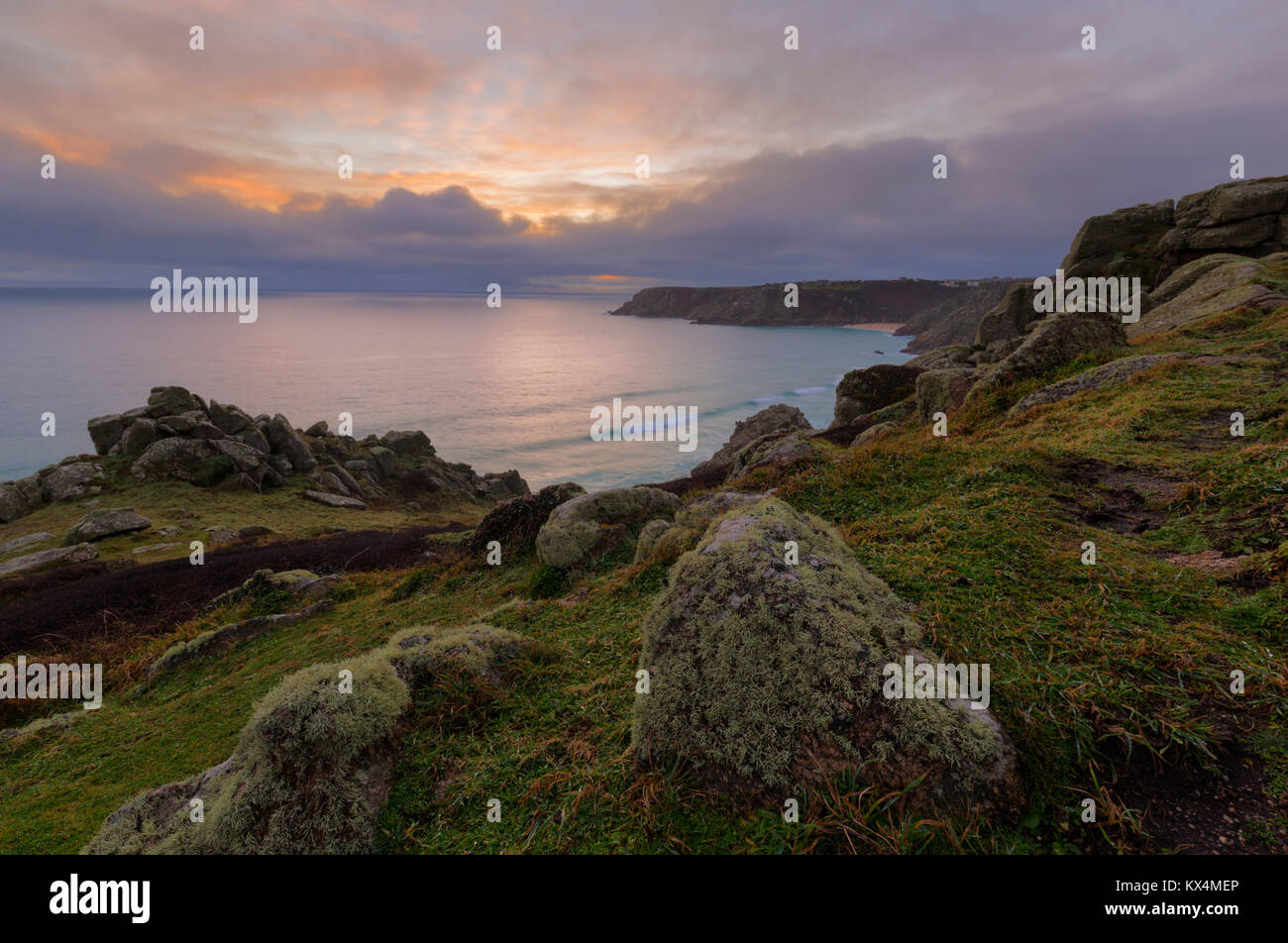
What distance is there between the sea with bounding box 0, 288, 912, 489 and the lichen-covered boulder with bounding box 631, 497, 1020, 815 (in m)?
41.0

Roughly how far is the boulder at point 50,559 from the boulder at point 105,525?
1.38 m

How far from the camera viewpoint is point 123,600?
18.0 m

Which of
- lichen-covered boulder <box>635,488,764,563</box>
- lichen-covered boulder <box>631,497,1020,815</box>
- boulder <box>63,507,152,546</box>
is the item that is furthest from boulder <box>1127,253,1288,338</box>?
boulder <box>63,507,152,546</box>

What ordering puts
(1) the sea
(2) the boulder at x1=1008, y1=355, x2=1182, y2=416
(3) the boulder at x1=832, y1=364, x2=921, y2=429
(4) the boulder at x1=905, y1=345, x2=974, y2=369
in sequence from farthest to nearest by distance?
(1) the sea < (4) the boulder at x1=905, y1=345, x2=974, y2=369 < (3) the boulder at x1=832, y1=364, x2=921, y2=429 < (2) the boulder at x1=1008, y1=355, x2=1182, y2=416

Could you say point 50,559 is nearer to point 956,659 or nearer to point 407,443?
point 407,443

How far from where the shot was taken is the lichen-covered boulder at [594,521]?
11977 millimetres

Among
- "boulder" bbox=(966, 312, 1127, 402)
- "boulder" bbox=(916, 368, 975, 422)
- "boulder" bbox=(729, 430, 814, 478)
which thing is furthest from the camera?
"boulder" bbox=(916, 368, 975, 422)

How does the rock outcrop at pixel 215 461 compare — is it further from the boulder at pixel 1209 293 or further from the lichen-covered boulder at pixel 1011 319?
the boulder at pixel 1209 293

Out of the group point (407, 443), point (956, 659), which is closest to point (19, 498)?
point (407, 443)

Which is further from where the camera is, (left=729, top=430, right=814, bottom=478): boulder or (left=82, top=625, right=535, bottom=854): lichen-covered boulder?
(left=729, top=430, right=814, bottom=478): boulder

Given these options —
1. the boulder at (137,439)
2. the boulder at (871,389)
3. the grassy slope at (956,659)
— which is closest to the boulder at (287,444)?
the boulder at (137,439)

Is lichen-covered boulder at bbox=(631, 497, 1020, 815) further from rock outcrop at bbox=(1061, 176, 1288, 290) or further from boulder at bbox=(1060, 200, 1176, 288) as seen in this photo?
boulder at bbox=(1060, 200, 1176, 288)

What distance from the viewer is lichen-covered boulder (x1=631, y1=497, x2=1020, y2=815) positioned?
3.48 m

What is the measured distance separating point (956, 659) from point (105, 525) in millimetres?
38470
